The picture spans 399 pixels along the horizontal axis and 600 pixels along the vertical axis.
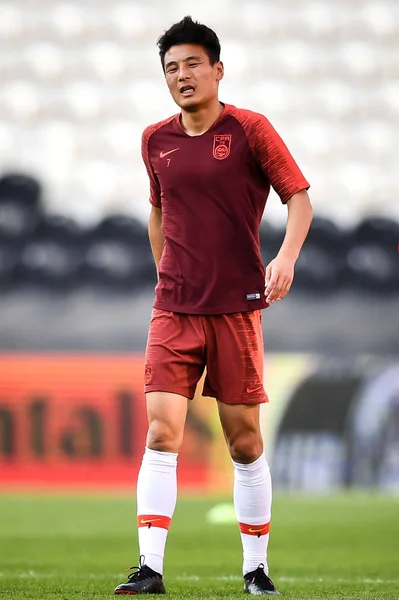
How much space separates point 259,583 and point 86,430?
514cm

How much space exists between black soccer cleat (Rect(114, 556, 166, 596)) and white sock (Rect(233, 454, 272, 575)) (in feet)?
1.25

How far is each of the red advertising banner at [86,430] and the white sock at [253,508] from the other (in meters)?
4.86

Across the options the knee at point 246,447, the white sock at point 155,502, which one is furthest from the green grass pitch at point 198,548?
the knee at point 246,447

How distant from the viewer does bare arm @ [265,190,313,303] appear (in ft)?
10.8

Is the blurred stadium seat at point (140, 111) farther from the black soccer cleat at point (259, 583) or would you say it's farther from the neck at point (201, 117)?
the black soccer cleat at point (259, 583)

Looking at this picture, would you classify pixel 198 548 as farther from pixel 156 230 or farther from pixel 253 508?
pixel 156 230

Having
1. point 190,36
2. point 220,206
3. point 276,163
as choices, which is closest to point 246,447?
point 220,206

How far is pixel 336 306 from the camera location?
10.3 metres

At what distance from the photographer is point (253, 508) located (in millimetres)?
3623

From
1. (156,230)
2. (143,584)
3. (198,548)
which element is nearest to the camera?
(143,584)

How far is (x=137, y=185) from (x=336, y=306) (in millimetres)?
2225

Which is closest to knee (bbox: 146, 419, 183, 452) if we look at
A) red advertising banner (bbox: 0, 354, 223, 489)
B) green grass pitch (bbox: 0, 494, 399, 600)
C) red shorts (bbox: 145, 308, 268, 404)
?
red shorts (bbox: 145, 308, 268, 404)

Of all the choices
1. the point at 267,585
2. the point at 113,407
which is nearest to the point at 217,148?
the point at 267,585

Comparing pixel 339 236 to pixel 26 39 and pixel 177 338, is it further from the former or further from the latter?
pixel 177 338
